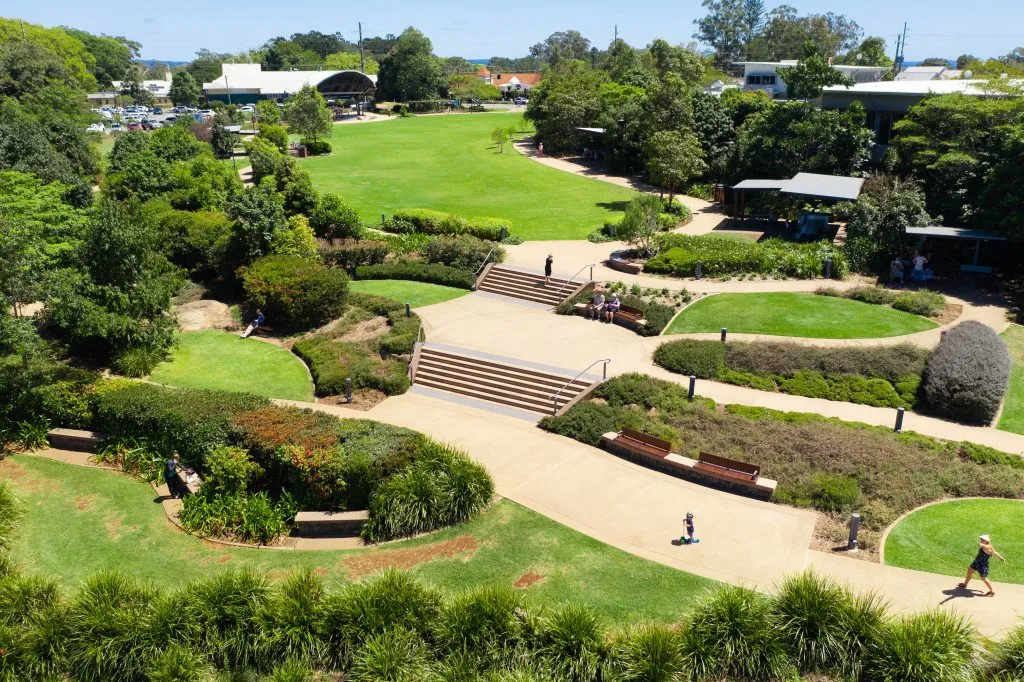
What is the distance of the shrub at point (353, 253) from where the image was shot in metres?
36.2

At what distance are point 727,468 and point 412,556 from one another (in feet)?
26.6

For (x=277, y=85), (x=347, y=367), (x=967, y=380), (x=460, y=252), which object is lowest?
(x=347, y=367)

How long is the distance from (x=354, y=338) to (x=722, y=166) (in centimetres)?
3185

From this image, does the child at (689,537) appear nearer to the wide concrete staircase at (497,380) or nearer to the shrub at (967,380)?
the wide concrete staircase at (497,380)

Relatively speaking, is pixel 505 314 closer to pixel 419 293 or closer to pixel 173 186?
pixel 419 293

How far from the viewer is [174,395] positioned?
22.7 metres

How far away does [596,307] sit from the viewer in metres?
30.4

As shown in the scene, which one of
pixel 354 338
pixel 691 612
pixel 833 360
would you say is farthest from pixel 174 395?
pixel 833 360

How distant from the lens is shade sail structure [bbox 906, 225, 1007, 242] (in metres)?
31.7

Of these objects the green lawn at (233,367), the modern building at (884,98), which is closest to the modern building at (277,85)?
the modern building at (884,98)

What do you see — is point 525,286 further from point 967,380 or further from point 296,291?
point 967,380

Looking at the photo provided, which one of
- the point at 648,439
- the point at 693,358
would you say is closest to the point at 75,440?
the point at 648,439

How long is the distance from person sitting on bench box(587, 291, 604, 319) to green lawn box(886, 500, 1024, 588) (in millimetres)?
14985

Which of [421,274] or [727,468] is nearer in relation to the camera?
[727,468]
